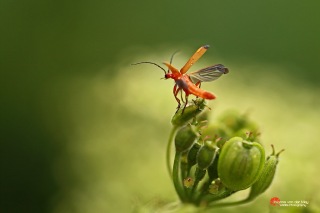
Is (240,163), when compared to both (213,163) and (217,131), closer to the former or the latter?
(213,163)

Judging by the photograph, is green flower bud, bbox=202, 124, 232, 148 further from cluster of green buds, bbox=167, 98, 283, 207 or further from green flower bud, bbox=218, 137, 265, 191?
green flower bud, bbox=218, 137, 265, 191

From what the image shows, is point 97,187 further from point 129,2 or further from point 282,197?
point 129,2

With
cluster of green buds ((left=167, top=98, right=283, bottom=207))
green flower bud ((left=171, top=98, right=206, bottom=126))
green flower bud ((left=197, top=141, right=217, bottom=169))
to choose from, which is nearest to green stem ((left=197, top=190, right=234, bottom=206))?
cluster of green buds ((left=167, top=98, right=283, bottom=207))

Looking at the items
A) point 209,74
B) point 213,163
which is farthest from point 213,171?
point 209,74

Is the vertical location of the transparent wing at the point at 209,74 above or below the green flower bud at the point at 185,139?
above

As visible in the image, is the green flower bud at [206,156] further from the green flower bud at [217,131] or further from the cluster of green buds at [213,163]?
the green flower bud at [217,131]

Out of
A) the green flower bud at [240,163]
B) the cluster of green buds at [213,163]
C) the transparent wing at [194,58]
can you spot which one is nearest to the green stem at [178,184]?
the cluster of green buds at [213,163]
